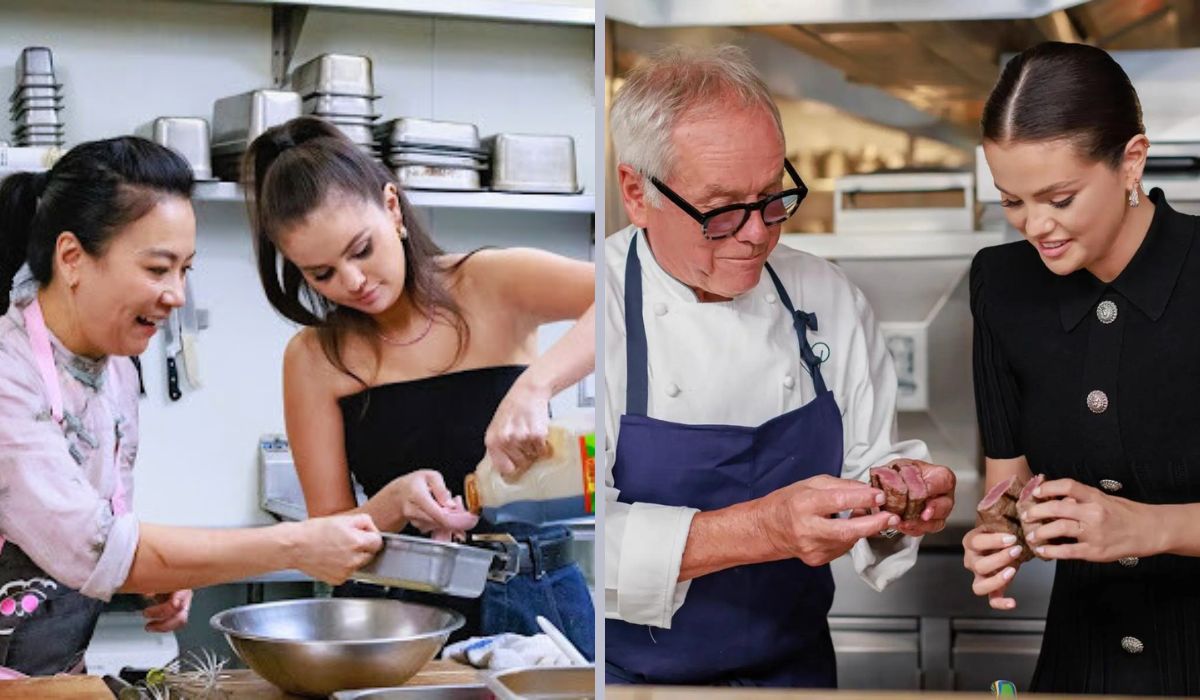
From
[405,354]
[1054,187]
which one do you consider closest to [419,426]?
[405,354]

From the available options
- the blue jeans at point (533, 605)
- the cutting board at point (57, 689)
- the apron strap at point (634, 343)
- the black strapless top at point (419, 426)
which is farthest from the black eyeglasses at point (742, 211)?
the cutting board at point (57, 689)

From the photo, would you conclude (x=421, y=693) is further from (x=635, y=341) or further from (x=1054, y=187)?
(x=1054, y=187)

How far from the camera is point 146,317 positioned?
238cm

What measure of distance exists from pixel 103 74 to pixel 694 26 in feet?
3.15

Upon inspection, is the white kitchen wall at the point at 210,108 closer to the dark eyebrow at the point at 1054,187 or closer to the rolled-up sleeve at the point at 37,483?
the rolled-up sleeve at the point at 37,483

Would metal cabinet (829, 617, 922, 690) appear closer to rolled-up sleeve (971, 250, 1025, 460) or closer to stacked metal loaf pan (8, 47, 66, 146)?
rolled-up sleeve (971, 250, 1025, 460)

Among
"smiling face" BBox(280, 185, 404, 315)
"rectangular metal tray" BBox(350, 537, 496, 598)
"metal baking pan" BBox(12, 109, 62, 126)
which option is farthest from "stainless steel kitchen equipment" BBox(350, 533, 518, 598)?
"metal baking pan" BBox(12, 109, 62, 126)

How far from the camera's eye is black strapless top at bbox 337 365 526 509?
8.37 ft

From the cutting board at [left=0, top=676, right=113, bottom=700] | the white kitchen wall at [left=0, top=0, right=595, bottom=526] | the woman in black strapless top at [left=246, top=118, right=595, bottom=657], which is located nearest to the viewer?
the cutting board at [left=0, top=676, right=113, bottom=700]

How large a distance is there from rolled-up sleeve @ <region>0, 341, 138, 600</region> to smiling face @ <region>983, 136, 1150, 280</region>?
5.00 feet

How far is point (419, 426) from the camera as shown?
101 inches

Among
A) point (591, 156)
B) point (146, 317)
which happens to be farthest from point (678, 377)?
point (146, 317)

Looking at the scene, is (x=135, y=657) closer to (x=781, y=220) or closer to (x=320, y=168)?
(x=320, y=168)

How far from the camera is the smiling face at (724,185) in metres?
2.42
